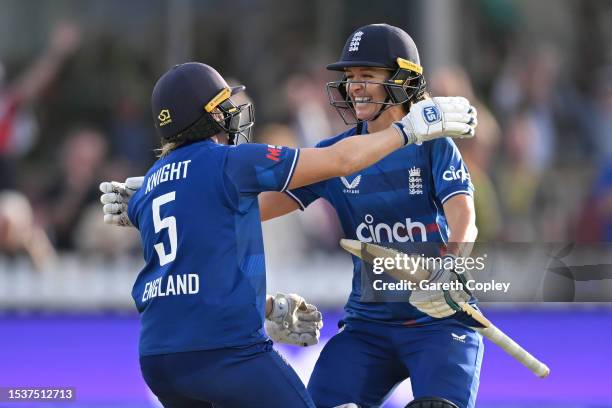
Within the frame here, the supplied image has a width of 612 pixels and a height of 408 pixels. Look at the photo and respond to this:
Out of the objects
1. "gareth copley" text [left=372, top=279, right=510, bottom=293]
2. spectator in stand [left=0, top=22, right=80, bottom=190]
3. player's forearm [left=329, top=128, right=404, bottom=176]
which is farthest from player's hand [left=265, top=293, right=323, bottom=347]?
spectator in stand [left=0, top=22, right=80, bottom=190]

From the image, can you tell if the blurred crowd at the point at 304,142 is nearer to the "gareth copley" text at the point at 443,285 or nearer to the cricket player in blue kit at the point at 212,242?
the "gareth copley" text at the point at 443,285

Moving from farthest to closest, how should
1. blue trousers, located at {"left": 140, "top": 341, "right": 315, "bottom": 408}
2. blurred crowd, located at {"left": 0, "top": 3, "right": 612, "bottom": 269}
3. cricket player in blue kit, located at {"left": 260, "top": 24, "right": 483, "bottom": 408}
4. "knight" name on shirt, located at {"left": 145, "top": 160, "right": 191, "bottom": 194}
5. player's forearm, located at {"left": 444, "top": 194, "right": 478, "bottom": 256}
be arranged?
blurred crowd, located at {"left": 0, "top": 3, "right": 612, "bottom": 269} < cricket player in blue kit, located at {"left": 260, "top": 24, "right": 483, "bottom": 408} < player's forearm, located at {"left": 444, "top": 194, "right": 478, "bottom": 256} < "knight" name on shirt, located at {"left": 145, "top": 160, "right": 191, "bottom": 194} < blue trousers, located at {"left": 140, "top": 341, "right": 315, "bottom": 408}

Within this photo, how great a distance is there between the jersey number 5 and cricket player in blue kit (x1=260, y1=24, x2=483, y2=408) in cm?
105

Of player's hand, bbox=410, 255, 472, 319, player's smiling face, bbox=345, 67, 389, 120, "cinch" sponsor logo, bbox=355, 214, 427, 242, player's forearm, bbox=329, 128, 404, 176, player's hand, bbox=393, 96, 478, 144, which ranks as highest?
player's smiling face, bbox=345, 67, 389, 120

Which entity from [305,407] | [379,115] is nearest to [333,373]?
[305,407]

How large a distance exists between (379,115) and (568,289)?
1.61m

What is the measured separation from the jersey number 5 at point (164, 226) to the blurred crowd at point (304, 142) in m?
4.99

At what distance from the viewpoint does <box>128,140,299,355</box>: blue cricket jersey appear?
17.1ft

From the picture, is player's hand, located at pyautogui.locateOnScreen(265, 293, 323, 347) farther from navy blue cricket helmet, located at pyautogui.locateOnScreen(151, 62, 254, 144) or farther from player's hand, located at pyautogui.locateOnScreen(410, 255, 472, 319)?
navy blue cricket helmet, located at pyautogui.locateOnScreen(151, 62, 254, 144)

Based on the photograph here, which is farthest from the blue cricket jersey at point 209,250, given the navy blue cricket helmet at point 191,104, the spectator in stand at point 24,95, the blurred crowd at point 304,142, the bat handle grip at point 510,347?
the spectator in stand at point 24,95

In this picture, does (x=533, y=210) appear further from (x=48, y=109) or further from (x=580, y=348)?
(x=48, y=109)

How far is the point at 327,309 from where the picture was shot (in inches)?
376

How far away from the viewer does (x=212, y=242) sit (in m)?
5.22

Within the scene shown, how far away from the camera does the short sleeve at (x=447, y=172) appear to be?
575 centimetres
